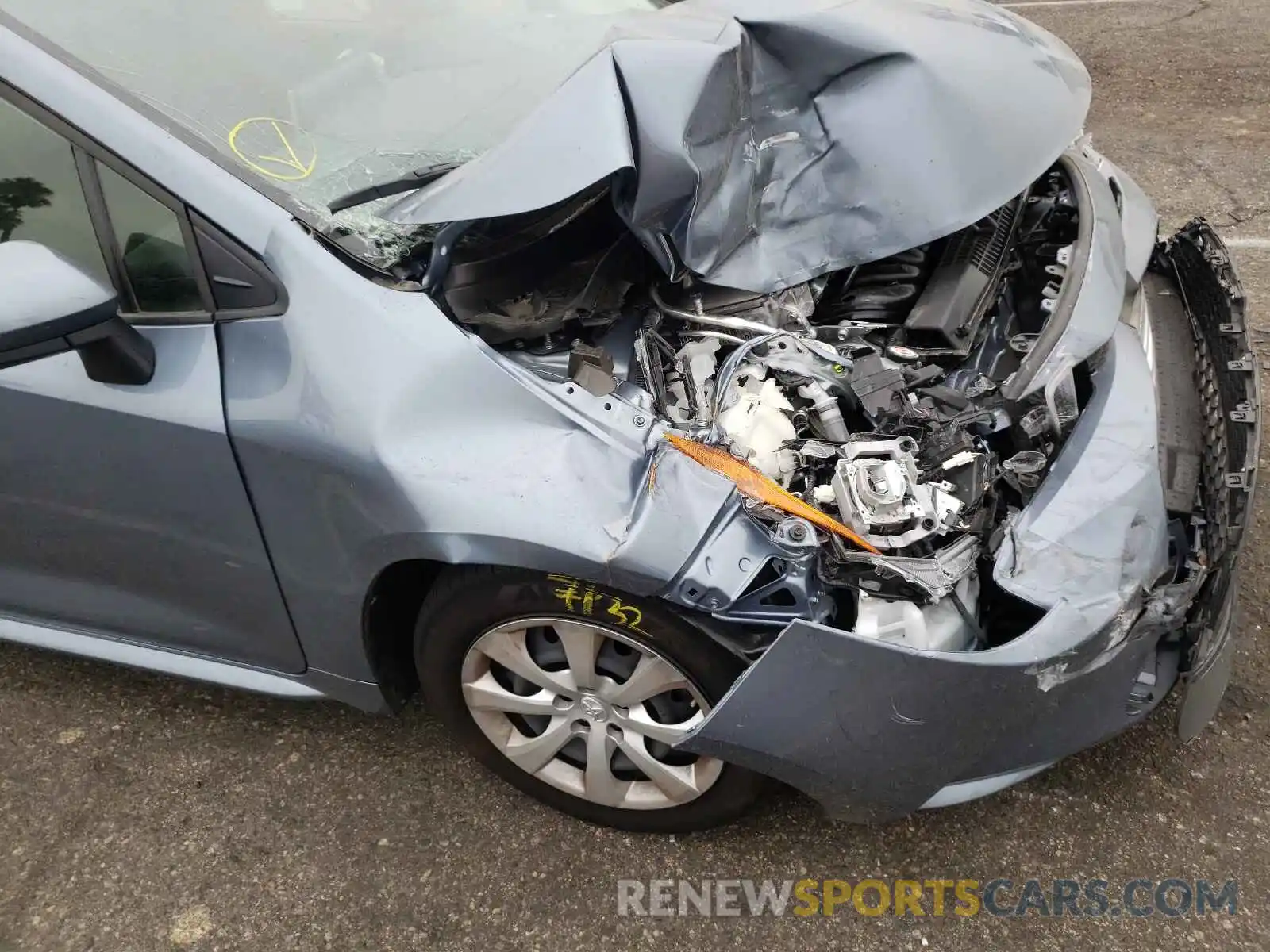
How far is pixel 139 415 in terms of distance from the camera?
177cm

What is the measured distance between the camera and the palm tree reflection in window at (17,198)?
5.84ft

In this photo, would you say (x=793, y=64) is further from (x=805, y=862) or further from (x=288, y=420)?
(x=805, y=862)

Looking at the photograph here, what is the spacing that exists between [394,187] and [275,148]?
0.25 metres

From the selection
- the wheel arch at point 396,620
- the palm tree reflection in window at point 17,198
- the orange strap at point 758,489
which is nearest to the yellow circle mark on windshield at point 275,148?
the palm tree reflection in window at point 17,198

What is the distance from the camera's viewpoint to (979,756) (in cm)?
171

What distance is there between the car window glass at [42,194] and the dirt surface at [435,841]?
4.12ft

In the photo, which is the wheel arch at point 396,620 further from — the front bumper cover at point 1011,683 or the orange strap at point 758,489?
the front bumper cover at point 1011,683

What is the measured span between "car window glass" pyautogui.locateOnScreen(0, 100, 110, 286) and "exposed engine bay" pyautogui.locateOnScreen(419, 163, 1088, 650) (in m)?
0.67

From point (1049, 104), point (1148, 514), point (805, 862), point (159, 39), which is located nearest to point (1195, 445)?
point (1148, 514)

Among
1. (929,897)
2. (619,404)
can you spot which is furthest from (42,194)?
(929,897)

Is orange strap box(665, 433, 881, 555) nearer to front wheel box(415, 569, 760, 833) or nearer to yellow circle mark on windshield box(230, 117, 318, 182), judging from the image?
front wheel box(415, 569, 760, 833)

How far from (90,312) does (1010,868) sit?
212 centimetres

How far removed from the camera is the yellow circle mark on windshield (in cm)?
183

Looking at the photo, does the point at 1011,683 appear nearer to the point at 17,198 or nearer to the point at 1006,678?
the point at 1006,678
